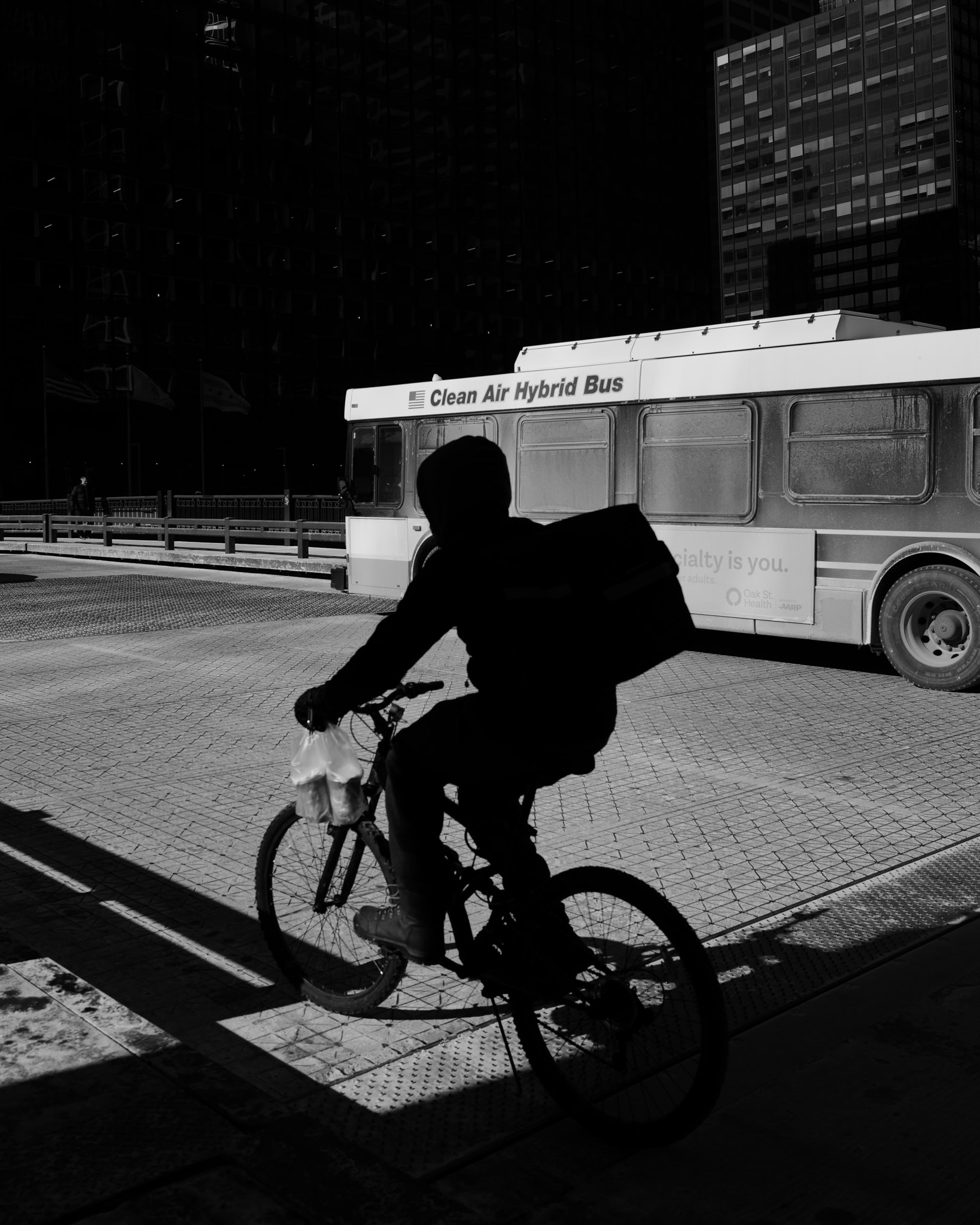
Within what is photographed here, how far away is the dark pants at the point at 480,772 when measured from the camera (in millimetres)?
3254

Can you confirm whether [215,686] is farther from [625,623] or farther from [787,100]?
[787,100]

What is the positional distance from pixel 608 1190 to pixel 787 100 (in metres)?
143

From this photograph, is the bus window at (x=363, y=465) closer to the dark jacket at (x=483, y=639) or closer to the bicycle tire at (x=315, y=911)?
the bicycle tire at (x=315, y=911)

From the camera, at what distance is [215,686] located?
38.3ft

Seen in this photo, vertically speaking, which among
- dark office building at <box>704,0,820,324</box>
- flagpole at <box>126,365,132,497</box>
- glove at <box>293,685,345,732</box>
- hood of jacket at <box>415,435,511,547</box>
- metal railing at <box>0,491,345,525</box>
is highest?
dark office building at <box>704,0,820,324</box>

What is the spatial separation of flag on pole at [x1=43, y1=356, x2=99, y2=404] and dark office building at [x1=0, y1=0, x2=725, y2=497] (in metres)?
16.2

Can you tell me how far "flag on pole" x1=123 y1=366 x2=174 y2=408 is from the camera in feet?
169

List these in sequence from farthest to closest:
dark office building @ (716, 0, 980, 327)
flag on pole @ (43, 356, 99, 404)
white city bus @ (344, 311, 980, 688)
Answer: dark office building @ (716, 0, 980, 327) → flag on pole @ (43, 356, 99, 404) → white city bus @ (344, 311, 980, 688)

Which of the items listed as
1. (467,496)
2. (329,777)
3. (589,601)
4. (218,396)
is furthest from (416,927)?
(218,396)

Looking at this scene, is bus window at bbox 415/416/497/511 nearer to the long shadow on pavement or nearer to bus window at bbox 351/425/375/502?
bus window at bbox 351/425/375/502

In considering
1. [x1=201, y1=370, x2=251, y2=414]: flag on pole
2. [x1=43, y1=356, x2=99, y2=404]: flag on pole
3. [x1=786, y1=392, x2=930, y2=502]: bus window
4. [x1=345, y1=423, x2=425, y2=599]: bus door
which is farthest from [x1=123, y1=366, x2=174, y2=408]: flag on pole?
[x1=786, y1=392, x2=930, y2=502]: bus window

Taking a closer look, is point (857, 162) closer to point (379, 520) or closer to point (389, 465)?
point (389, 465)

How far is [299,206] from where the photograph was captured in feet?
265

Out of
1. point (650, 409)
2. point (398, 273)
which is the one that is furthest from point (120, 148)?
point (650, 409)
